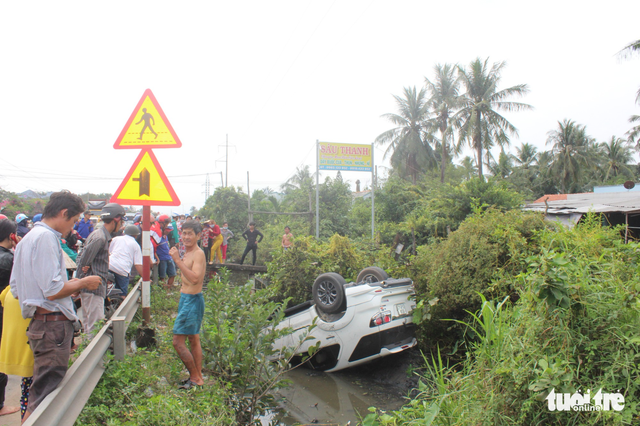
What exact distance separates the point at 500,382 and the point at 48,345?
3147mm

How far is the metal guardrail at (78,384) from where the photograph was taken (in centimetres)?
219

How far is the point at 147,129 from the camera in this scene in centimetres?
457

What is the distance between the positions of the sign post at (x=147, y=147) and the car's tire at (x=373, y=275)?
3060 mm

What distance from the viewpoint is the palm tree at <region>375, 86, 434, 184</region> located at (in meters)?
36.0

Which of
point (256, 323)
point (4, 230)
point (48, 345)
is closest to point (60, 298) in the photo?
point (48, 345)

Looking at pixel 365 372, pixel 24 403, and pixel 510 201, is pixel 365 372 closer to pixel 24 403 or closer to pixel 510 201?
pixel 24 403

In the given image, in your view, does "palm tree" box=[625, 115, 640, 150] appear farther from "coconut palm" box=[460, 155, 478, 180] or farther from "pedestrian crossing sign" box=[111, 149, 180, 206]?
"pedestrian crossing sign" box=[111, 149, 180, 206]

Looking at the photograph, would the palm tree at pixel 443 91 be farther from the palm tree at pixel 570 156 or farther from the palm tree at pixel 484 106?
the palm tree at pixel 570 156

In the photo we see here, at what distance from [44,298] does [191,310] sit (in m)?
1.63

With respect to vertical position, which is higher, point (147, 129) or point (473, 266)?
point (147, 129)

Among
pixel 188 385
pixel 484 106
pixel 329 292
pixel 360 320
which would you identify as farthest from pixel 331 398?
pixel 484 106

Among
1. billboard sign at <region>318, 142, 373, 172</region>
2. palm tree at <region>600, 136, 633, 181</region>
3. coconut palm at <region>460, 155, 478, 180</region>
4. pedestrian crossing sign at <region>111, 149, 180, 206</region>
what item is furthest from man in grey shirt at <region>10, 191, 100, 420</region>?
palm tree at <region>600, 136, 633, 181</region>

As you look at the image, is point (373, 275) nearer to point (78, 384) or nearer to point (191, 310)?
point (191, 310)

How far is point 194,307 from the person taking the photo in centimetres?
416
